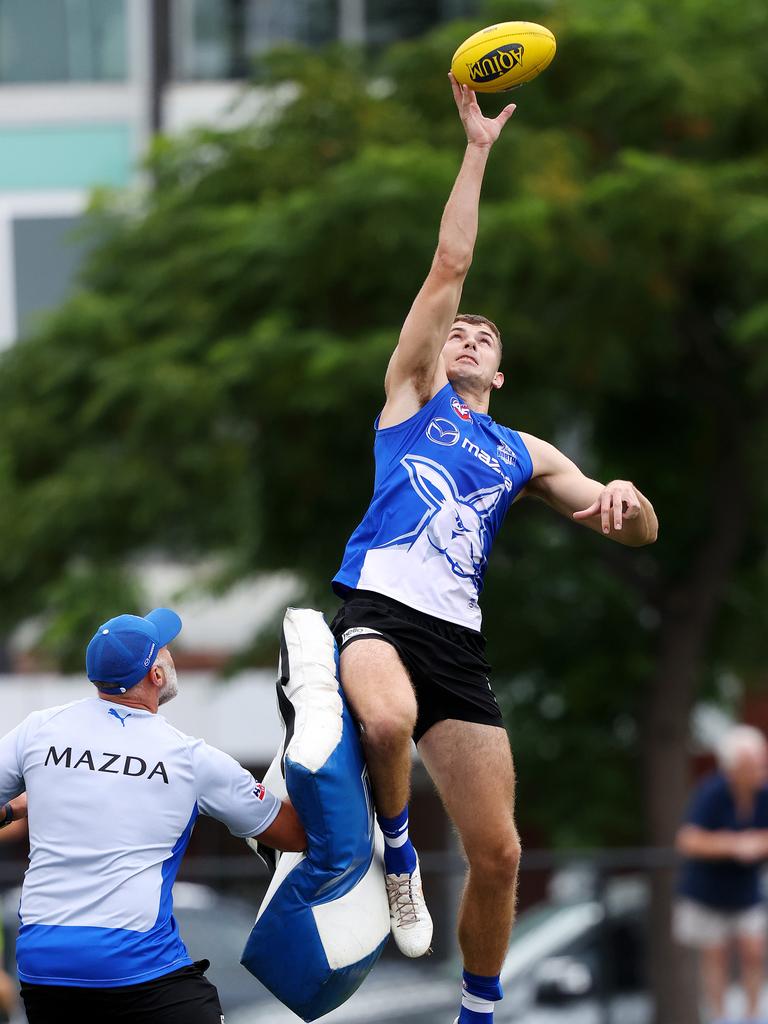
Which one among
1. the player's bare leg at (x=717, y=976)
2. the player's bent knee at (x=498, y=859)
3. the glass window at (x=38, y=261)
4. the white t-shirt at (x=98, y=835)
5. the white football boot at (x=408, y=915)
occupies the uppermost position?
the white t-shirt at (x=98, y=835)

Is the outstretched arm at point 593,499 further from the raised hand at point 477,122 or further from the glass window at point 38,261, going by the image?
the glass window at point 38,261

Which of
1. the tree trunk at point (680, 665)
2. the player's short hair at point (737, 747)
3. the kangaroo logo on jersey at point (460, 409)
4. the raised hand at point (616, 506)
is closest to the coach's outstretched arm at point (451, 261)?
the kangaroo logo on jersey at point (460, 409)

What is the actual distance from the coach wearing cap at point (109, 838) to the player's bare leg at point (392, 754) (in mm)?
489

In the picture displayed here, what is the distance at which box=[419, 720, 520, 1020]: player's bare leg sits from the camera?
5.70 m

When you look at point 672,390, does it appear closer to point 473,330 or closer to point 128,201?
point 128,201

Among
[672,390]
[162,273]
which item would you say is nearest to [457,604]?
[162,273]

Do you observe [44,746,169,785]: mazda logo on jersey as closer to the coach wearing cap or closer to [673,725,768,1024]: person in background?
the coach wearing cap

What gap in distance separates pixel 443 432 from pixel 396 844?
56.1 inches

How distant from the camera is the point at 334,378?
11523 mm

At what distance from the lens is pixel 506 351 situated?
40.2ft

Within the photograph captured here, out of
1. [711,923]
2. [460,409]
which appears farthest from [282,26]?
[460,409]

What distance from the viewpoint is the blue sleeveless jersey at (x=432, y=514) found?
5.77 meters

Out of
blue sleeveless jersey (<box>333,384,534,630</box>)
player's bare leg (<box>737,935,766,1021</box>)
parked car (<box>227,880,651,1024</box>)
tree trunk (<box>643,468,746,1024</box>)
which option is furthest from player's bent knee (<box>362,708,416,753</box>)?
tree trunk (<box>643,468,746,1024</box>)

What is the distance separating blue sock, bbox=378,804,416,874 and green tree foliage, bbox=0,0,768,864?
19.5 feet
